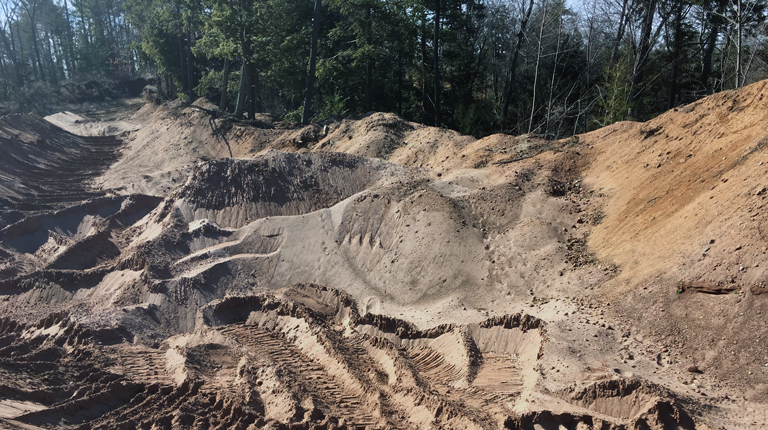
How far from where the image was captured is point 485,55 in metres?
29.1

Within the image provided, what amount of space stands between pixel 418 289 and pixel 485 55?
1973cm

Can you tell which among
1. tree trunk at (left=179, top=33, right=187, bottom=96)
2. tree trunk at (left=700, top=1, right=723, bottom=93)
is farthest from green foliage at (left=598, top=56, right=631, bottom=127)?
tree trunk at (left=179, top=33, right=187, bottom=96)

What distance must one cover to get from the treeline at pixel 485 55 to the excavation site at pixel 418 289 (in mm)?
6284

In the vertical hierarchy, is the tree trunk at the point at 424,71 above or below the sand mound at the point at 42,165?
above

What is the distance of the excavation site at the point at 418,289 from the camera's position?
8.55 m

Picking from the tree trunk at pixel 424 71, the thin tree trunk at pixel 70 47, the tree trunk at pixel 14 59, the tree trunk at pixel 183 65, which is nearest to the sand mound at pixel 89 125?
the tree trunk at pixel 183 65

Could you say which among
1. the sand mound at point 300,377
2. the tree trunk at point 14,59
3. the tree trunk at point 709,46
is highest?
the tree trunk at point 14,59

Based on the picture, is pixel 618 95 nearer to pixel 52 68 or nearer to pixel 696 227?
pixel 696 227

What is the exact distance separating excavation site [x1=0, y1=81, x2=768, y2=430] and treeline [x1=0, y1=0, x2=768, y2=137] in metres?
6.28

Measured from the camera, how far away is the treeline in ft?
71.5

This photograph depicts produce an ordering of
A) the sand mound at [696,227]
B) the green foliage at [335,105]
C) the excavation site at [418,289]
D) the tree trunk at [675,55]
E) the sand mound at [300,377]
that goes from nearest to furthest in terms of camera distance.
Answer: the sand mound at [300,377]
the excavation site at [418,289]
the sand mound at [696,227]
the tree trunk at [675,55]
the green foliage at [335,105]

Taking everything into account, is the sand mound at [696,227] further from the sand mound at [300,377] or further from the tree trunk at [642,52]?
the tree trunk at [642,52]

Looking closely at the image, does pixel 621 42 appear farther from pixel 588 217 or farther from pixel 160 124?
pixel 160 124

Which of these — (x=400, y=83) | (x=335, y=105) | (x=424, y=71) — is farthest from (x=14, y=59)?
(x=424, y=71)
